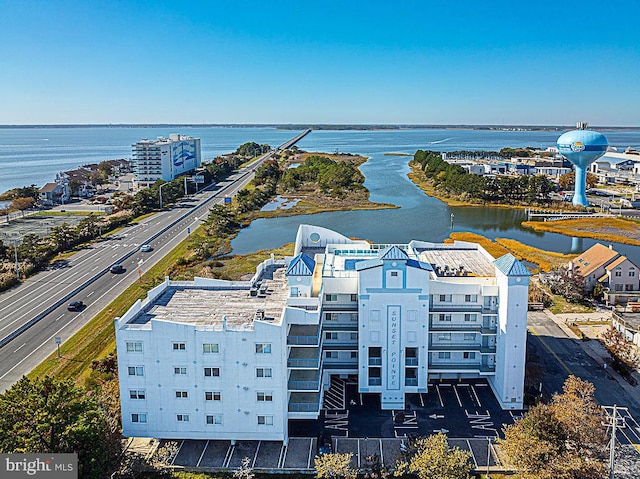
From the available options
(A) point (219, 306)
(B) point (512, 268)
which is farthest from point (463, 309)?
(A) point (219, 306)

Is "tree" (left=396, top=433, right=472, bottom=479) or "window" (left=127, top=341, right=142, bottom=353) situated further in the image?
"window" (left=127, top=341, right=142, bottom=353)


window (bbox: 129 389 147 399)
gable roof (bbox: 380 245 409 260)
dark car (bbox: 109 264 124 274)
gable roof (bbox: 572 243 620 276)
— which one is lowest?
window (bbox: 129 389 147 399)

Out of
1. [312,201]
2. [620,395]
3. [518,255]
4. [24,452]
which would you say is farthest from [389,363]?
[312,201]

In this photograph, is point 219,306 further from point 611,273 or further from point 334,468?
point 611,273

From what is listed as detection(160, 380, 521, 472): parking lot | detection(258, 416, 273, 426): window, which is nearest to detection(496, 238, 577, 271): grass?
detection(160, 380, 521, 472): parking lot

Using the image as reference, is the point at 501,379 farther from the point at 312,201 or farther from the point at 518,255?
the point at 312,201

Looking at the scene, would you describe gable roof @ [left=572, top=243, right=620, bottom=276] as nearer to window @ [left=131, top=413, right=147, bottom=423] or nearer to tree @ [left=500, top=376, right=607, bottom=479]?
tree @ [left=500, top=376, right=607, bottom=479]
